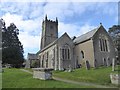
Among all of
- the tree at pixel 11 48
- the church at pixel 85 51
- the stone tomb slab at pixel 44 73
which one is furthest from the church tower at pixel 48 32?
the stone tomb slab at pixel 44 73

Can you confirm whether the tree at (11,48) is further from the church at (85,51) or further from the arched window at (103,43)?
the arched window at (103,43)

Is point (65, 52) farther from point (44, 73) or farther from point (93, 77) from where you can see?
point (44, 73)

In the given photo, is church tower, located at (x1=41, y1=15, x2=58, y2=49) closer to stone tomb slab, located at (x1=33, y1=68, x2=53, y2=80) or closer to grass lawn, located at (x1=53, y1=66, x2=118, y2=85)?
grass lawn, located at (x1=53, y1=66, x2=118, y2=85)

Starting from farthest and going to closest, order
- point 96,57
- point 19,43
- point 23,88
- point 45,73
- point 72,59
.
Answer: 1. point 19,43
2. point 72,59
3. point 96,57
4. point 45,73
5. point 23,88

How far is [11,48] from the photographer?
57.2 m

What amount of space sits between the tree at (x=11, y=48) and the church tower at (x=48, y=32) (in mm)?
9491

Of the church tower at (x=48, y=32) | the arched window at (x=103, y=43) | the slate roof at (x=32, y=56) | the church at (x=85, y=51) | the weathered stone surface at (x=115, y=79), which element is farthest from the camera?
the slate roof at (x=32, y=56)

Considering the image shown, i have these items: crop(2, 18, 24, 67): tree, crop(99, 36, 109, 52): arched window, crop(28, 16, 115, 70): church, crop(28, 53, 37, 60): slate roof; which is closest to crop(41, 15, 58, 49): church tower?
crop(28, 53, 37, 60): slate roof

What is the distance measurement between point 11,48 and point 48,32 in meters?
15.7

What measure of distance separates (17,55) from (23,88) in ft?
154

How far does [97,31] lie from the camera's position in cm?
4047

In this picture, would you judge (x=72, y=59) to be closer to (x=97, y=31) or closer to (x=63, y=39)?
(x=63, y=39)

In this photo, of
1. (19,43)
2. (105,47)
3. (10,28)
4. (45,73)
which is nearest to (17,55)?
(19,43)

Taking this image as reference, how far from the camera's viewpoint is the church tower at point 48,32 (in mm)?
64188
